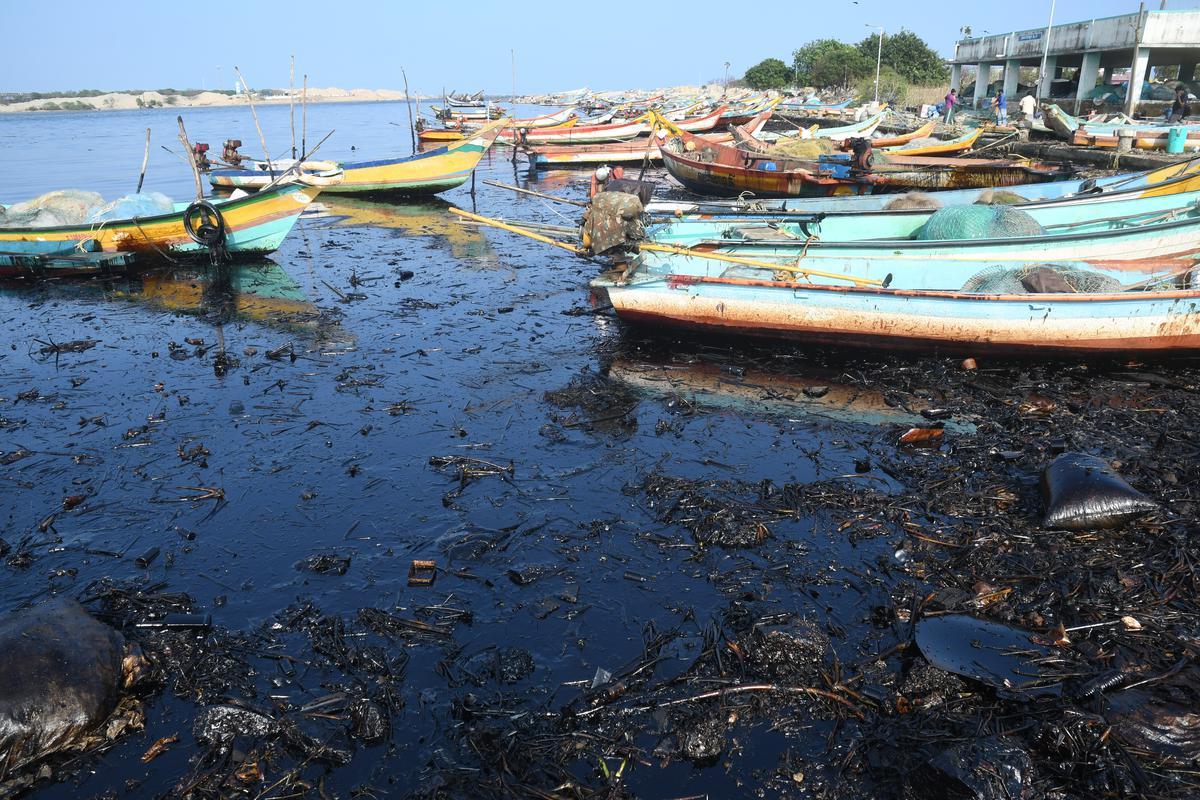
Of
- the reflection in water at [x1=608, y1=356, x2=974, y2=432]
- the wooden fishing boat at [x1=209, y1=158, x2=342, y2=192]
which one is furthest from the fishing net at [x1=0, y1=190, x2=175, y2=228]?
the reflection in water at [x1=608, y1=356, x2=974, y2=432]

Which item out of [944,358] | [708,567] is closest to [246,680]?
[708,567]

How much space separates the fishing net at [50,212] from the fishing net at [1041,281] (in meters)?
15.4

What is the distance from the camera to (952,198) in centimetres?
1316

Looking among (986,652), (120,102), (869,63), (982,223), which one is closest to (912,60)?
(869,63)

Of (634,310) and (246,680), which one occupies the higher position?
(634,310)

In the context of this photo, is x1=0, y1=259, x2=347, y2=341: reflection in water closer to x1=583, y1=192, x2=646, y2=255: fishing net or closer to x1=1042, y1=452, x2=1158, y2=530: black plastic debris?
x1=583, y1=192, x2=646, y2=255: fishing net

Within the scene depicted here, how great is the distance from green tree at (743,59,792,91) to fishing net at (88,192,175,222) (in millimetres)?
62906

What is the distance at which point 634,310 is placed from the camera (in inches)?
365

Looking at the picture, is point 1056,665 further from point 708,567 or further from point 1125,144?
point 1125,144

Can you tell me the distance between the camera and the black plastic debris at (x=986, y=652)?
3.89m

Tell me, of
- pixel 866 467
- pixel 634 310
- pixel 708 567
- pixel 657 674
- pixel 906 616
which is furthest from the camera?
pixel 634 310

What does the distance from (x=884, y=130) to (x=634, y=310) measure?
26.1 meters

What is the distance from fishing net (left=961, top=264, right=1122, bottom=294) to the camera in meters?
8.21

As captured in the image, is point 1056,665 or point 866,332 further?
point 866,332
